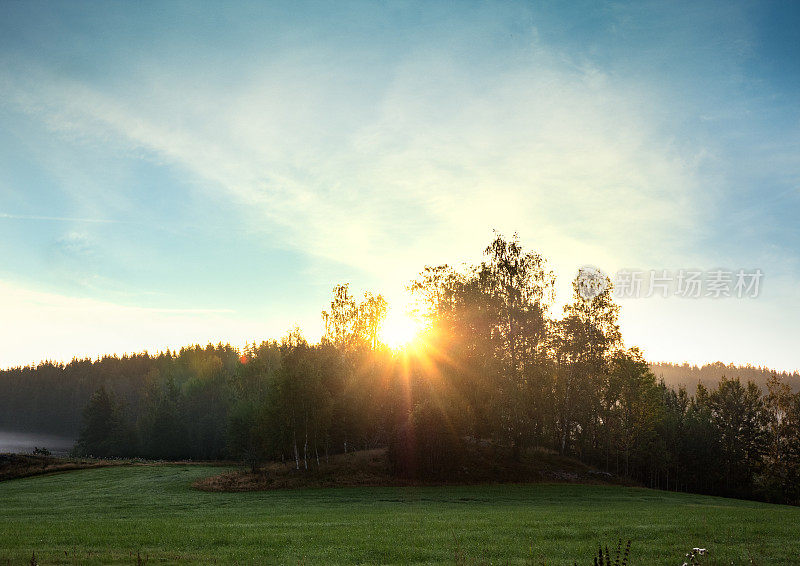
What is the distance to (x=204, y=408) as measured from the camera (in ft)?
391

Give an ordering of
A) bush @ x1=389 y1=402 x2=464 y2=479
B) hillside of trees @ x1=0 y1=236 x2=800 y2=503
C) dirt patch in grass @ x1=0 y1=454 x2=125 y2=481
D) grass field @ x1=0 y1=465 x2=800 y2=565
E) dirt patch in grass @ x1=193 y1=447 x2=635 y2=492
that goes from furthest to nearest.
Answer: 1. dirt patch in grass @ x1=0 y1=454 x2=125 y2=481
2. hillside of trees @ x1=0 y1=236 x2=800 y2=503
3. bush @ x1=389 y1=402 x2=464 y2=479
4. dirt patch in grass @ x1=193 y1=447 x2=635 y2=492
5. grass field @ x1=0 y1=465 x2=800 y2=565

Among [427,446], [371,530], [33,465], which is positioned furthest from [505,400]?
[33,465]

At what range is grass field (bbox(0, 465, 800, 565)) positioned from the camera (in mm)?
16984

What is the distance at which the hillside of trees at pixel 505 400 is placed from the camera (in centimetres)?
5416

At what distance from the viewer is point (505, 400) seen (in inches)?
2203

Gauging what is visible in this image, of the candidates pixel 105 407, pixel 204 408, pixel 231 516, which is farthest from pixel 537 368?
pixel 105 407

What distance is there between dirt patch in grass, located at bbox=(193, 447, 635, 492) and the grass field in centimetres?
843

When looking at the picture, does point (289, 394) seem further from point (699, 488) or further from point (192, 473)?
point (699, 488)

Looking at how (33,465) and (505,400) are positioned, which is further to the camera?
(33,465)

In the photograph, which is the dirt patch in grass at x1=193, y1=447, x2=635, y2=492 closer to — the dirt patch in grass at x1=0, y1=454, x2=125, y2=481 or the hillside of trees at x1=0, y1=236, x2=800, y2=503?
the hillside of trees at x1=0, y1=236, x2=800, y2=503

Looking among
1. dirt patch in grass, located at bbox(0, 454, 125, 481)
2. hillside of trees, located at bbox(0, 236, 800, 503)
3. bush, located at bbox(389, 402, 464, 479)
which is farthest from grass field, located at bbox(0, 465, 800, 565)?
dirt patch in grass, located at bbox(0, 454, 125, 481)

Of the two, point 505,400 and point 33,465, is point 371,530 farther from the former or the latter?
point 33,465

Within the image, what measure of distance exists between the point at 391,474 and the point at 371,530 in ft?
101

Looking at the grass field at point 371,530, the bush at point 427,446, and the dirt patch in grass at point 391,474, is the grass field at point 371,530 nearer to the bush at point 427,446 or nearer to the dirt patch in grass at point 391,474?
the dirt patch in grass at point 391,474
